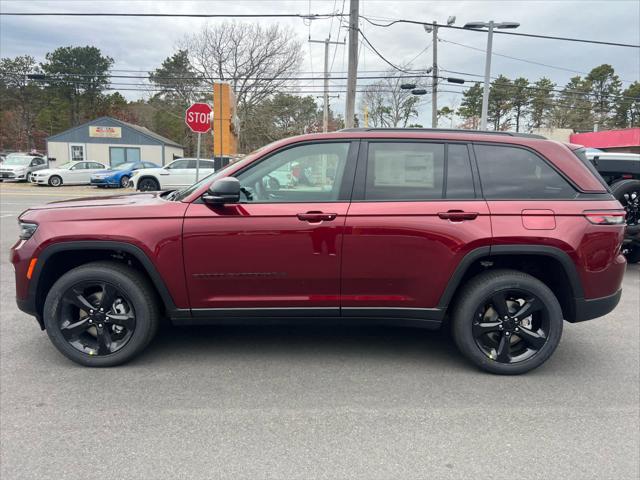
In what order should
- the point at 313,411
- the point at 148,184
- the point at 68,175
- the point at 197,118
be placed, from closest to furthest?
the point at 313,411 → the point at 197,118 → the point at 148,184 → the point at 68,175

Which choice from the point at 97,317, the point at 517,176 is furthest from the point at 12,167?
the point at 517,176

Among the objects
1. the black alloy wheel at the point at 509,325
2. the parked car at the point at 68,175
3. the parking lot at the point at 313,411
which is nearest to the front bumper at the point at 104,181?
the parked car at the point at 68,175

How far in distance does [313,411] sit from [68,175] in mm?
25676

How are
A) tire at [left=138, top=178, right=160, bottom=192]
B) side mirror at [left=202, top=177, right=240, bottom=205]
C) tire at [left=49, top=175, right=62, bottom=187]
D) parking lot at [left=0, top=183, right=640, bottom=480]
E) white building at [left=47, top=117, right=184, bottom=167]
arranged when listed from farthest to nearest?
white building at [left=47, top=117, right=184, bottom=167]
tire at [left=49, top=175, right=62, bottom=187]
tire at [left=138, top=178, right=160, bottom=192]
side mirror at [left=202, top=177, right=240, bottom=205]
parking lot at [left=0, top=183, right=640, bottom=480]

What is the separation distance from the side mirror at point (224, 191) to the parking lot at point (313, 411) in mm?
1292

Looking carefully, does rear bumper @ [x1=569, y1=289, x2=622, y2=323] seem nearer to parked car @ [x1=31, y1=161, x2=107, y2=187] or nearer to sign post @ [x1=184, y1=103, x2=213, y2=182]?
sign post @ [x1=184, y1=103, x2=213, y2=182]

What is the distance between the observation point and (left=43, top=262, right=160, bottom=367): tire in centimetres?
329

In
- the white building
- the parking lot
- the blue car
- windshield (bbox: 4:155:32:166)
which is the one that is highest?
the white building

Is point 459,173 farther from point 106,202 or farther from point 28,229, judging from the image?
point 28,229

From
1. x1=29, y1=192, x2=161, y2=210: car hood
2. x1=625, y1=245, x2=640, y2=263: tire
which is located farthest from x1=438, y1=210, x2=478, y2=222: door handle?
x1=625, y1=245, x2=640, y2=263: tire

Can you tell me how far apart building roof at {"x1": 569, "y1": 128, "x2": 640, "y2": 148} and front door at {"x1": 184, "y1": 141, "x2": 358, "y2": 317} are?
30.9m

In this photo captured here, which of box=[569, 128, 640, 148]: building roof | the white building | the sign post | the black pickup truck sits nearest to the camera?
the black pickup truck

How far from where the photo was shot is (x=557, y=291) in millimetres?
3525

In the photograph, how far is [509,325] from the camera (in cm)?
338
